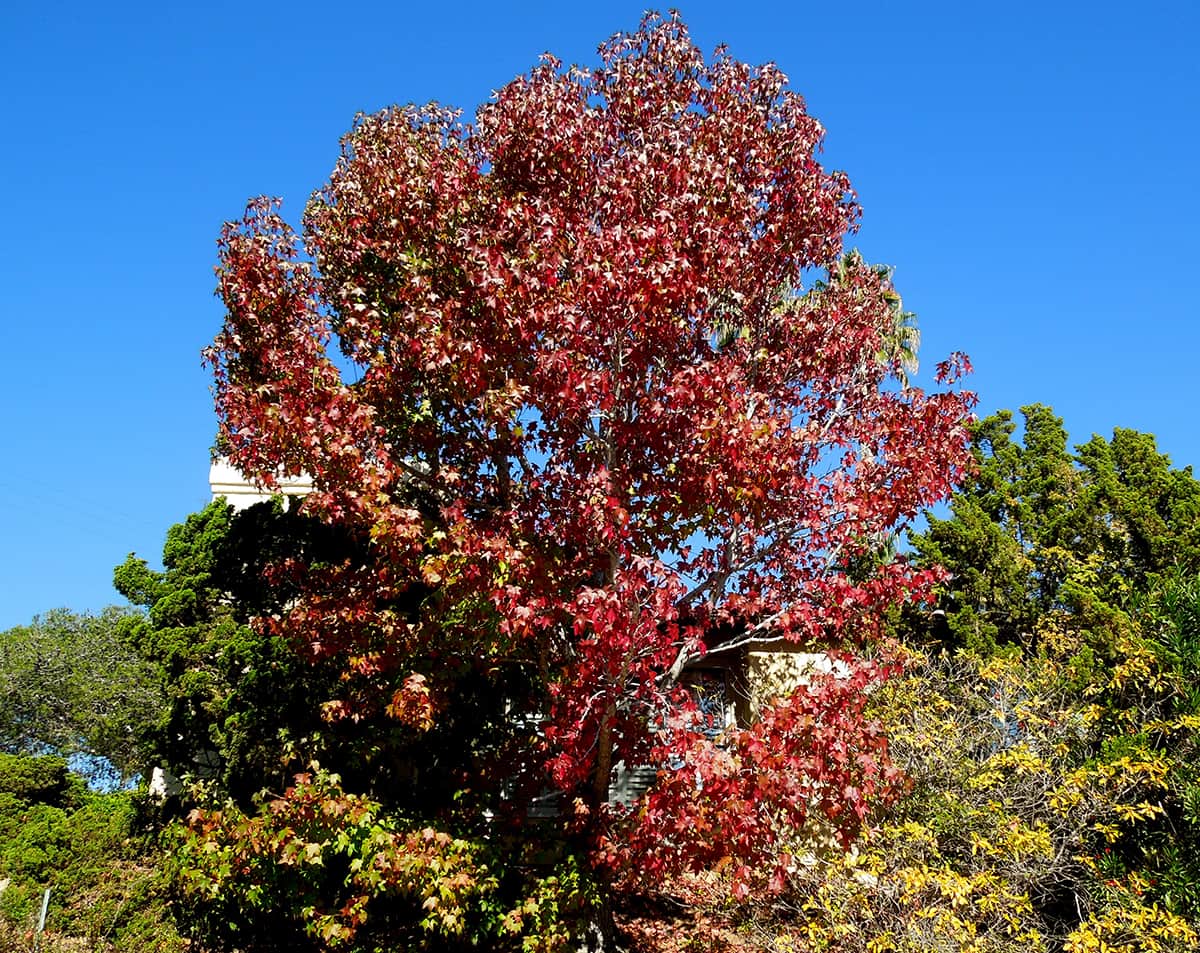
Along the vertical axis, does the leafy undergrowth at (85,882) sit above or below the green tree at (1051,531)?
below

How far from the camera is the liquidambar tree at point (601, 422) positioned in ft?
23.8

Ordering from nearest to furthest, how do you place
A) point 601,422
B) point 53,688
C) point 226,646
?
point 601,422
point 226,646
point 53,688

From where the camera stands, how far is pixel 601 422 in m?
8.36

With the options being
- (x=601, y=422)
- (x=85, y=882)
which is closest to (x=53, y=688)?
(x=85, y=882)

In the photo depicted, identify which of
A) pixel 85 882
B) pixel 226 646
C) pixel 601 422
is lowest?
pixel 85 882

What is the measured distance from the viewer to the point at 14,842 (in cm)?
961

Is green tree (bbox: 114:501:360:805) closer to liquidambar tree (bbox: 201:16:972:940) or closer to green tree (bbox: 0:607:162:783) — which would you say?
liquidambar tree (bbox: 201:16:972:940)

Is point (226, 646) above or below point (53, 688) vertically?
below

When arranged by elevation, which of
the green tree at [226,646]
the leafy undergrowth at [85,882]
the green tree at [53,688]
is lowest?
the leafy undergrowth at [85,882]

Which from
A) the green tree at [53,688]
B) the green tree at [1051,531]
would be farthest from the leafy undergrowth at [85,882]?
the green tree at [53,688]

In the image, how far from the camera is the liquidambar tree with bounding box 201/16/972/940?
725 cm

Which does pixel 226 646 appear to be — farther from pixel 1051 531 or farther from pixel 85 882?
pixel 1051 531

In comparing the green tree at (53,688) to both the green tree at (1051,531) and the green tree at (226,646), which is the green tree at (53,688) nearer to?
the green tree at (226,646)

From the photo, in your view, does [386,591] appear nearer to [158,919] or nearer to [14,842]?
[158,919]
